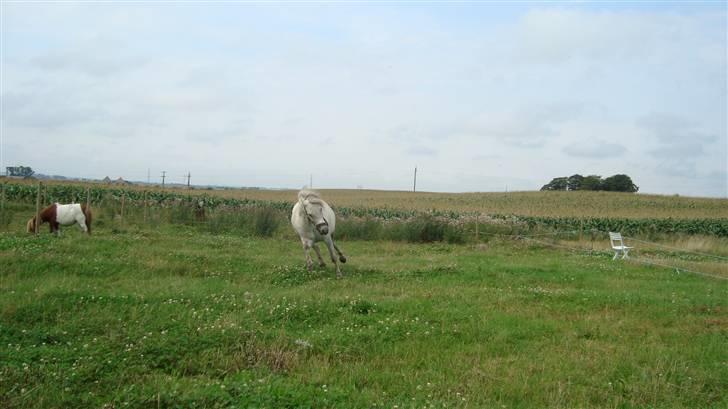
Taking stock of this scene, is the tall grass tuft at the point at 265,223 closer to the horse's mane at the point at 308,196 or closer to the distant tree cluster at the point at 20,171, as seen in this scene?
the horse's mane at the point at 308,196

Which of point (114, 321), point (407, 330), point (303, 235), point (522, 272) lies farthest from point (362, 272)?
point (114, 321)

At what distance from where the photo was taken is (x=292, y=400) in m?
4.99

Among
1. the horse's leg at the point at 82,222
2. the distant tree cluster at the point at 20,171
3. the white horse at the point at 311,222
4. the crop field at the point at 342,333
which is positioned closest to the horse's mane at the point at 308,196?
the white horse at the point at 311,222

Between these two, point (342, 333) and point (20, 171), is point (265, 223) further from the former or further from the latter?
point (20, 171)

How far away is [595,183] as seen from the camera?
3484 inches

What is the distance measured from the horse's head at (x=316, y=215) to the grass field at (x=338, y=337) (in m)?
1.07

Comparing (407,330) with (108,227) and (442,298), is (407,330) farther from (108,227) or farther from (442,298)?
(108,227)

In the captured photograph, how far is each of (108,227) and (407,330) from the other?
1806 cm

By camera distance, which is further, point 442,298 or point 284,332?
point 442,298

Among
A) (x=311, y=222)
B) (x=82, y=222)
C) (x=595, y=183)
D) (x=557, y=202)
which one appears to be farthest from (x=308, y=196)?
(x=595, y=183)

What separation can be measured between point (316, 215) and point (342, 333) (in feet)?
18.2

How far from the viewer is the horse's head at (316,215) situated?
12.3 meters

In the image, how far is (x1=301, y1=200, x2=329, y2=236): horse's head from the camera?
40.3 ft

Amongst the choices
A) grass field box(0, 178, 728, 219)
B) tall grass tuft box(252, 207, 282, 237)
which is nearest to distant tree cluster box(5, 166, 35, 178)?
grass field box(0, 178, 728, 219)
